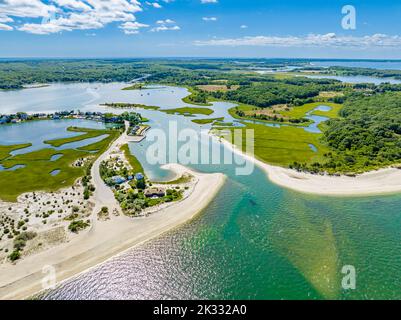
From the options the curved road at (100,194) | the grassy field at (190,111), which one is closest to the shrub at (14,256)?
the curved road at (100,194)

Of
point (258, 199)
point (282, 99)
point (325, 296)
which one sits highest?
point (282, 99)

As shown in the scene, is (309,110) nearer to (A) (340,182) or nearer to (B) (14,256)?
(A) (340,182)

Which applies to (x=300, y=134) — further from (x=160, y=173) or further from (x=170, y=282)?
(x=170, y=282)

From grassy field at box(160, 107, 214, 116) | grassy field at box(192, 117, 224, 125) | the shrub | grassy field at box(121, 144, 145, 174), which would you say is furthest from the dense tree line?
the shrub

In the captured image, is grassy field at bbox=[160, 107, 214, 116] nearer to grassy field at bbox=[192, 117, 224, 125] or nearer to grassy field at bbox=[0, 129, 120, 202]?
grassy field at bbox=[192, 117, 224, 125]

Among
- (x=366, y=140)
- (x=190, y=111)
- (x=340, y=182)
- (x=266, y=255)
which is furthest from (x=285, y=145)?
(x=190, y=111)

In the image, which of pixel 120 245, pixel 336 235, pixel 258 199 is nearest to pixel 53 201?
pixel 120 245
